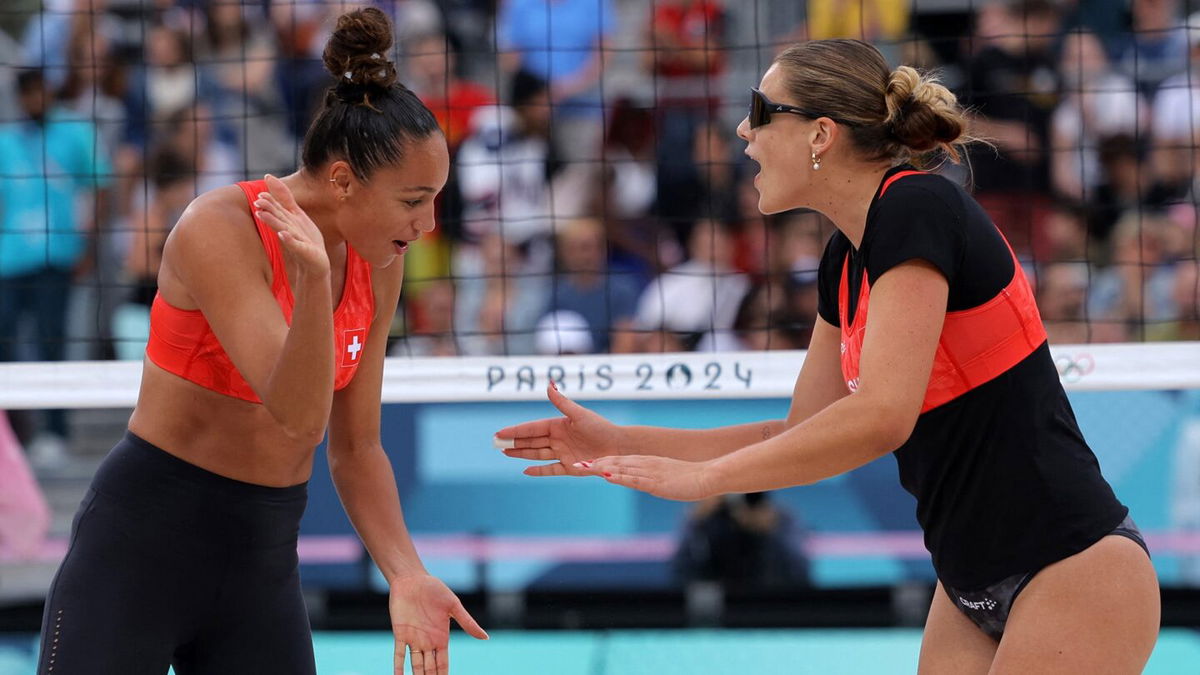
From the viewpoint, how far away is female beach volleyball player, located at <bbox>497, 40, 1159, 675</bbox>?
205 centimetres

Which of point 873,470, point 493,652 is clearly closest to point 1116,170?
point 873,470

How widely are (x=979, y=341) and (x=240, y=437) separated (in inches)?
49.3

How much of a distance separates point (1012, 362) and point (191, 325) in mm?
1354

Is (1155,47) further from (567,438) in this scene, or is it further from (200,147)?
(567,438)

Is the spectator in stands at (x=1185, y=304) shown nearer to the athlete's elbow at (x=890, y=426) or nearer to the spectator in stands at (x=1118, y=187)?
the spectator in stands at (x=1118, y=187)

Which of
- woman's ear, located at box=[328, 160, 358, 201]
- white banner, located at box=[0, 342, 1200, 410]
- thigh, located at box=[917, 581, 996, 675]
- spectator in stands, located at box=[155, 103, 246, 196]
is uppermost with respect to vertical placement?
spectator in stands, located at box=[155, 103, 246, 196]

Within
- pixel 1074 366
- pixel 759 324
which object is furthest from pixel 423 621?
pixel 759 324

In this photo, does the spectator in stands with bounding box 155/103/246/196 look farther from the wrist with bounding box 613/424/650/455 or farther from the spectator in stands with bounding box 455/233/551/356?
the wrist with bounding box 613/424/650/455

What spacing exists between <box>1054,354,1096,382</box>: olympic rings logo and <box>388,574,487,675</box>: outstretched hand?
247 centimetres

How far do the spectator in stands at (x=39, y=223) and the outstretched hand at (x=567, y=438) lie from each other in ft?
12.5

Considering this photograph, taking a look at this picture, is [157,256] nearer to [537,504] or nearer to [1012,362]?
[537,504]

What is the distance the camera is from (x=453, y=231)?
5910mm

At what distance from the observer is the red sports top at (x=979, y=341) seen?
83.9 inches

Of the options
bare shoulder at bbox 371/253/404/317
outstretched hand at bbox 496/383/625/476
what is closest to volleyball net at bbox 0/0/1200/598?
outstretched hand at bbox 496/383/625/476
